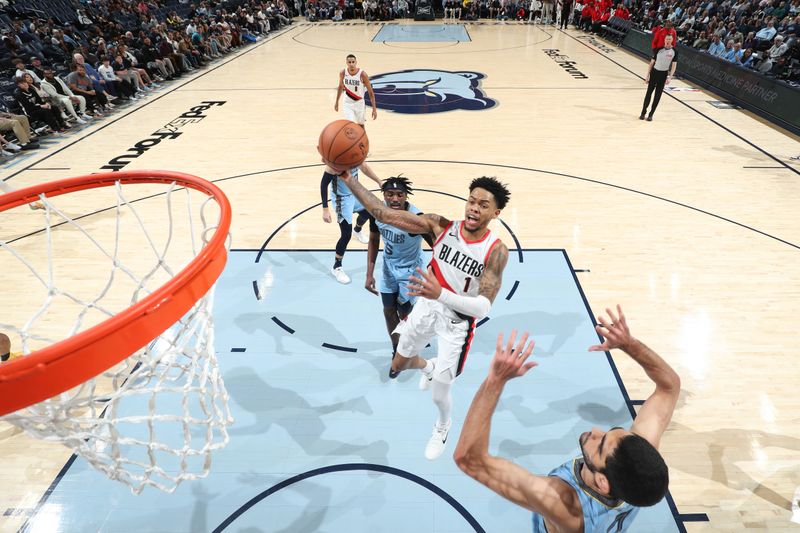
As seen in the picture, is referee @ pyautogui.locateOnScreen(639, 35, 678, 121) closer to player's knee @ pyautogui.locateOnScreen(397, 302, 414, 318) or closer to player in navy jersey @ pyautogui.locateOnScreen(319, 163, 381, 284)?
player in navy jersey @ pyautogui.locateOnScreen(319, 163, 381, 284)

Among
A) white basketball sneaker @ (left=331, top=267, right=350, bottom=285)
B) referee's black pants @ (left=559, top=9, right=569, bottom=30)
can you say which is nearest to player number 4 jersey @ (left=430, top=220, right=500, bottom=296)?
white basketball sneaker @ (left=331, top=267, right=350, bottom=285)

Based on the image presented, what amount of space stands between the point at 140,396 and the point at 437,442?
8.19ft

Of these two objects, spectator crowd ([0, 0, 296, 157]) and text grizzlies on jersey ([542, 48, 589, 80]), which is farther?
text grizzlies on jersey ([542, 48, 589, 80])

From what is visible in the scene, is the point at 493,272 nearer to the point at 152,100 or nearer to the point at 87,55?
the point at 152,100

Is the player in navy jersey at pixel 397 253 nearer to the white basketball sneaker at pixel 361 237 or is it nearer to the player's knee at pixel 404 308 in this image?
the player's knee at pixel 404 308

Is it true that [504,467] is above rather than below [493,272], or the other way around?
below

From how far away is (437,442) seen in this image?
12.0 ft

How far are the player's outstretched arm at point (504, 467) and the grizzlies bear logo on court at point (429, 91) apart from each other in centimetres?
1037

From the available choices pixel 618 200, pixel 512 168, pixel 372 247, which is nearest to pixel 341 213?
pixel 372 247

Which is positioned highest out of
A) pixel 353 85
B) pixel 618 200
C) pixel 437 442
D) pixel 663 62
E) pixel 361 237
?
pixel 663 62

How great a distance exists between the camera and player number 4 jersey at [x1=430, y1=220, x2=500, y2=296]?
3289mm

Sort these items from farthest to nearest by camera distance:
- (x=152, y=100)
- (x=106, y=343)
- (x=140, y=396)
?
(x=152, y=100)
(x=140, y=396)
(x=106, y=343)

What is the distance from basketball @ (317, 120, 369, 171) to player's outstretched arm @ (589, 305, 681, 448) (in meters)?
2.20

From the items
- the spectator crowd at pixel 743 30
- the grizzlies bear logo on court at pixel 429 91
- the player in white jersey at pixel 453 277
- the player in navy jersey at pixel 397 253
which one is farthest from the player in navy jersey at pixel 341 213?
the spectator crowd at pixel 743 30
